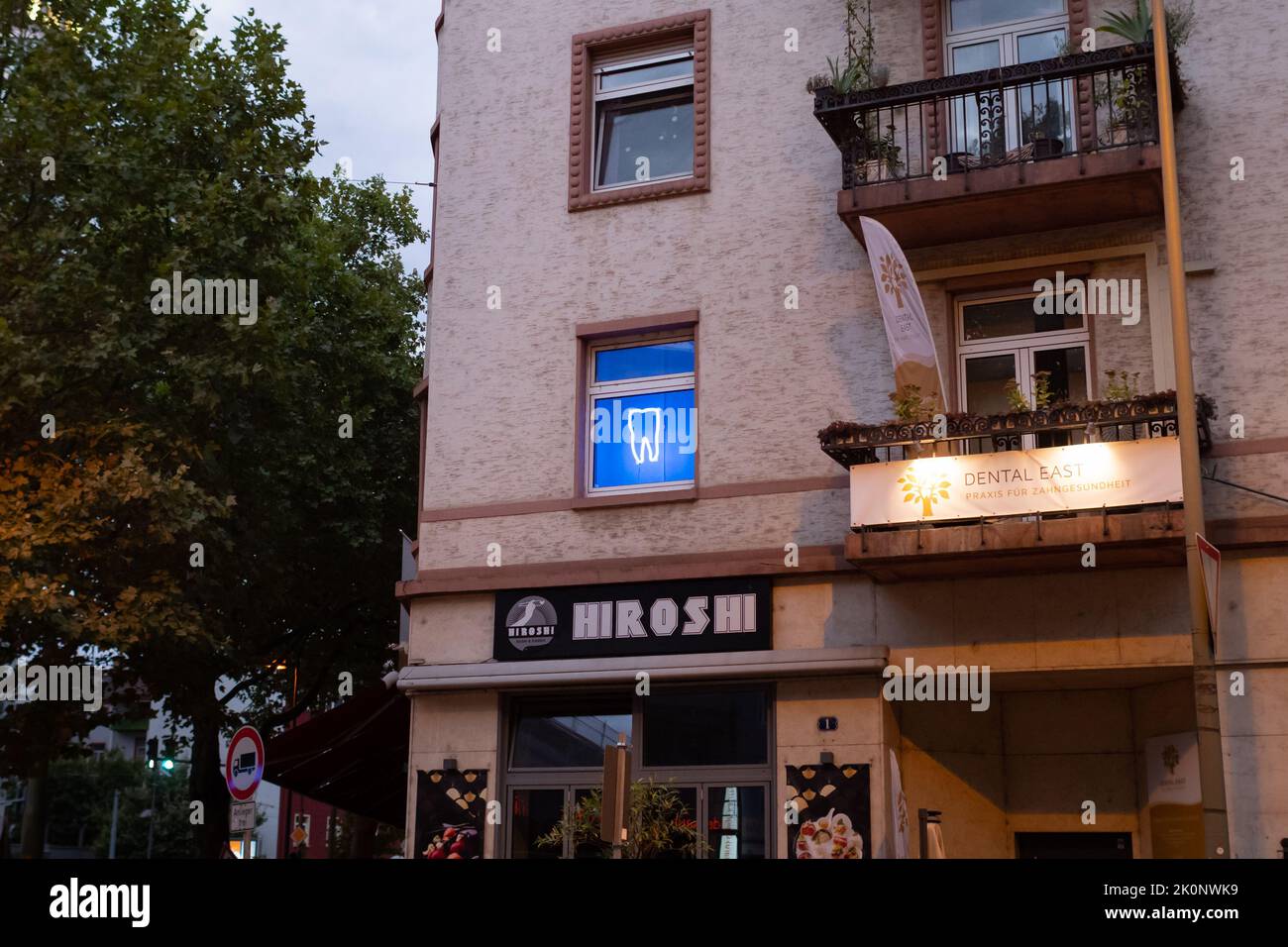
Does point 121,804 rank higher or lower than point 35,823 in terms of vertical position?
higher

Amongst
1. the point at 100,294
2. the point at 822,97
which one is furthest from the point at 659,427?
the point at 100,294

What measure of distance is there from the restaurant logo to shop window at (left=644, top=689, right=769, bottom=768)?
140 cm

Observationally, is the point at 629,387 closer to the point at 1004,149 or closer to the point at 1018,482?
the point at 1004,149

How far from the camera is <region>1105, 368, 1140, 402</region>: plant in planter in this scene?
1391cm

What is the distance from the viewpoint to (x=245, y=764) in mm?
15922

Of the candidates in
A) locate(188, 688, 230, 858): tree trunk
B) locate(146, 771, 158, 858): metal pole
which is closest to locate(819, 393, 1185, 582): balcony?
locate(188, 688, 230, 858): tree trunk

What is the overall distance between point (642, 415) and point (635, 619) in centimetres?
245

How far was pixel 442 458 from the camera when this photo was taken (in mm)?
17797

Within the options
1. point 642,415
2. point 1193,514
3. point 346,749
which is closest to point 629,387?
point 642,415
